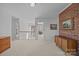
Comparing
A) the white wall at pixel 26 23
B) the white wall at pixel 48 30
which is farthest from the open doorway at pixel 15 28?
the white wall at pixel 48 30

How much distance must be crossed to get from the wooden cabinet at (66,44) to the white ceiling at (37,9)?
1.25ft

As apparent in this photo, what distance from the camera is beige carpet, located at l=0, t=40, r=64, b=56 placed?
2199mm

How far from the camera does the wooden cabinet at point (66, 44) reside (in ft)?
7.27

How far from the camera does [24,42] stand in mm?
2244

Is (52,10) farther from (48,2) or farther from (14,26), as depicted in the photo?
(14,26)

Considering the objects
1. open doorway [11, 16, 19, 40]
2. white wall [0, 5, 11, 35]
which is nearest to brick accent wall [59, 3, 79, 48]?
open doorway [11, 16, 19, 40]

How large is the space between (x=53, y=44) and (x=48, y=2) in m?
0.66

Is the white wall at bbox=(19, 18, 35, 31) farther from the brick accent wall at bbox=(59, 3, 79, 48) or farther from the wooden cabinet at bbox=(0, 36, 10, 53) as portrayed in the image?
the brick accent wall at bbox=(59, 3, 79, 48)

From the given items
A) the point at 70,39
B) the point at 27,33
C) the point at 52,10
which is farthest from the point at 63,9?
the point at 27,33

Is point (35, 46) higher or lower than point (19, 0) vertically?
lower

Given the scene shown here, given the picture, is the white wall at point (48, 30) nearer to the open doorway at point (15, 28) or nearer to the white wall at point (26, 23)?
the white wall at point (26, 23)

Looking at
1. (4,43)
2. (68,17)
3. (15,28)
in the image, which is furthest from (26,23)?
(68,17)

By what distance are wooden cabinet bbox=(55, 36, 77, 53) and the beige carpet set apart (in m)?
0.08

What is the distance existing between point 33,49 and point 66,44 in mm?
527
